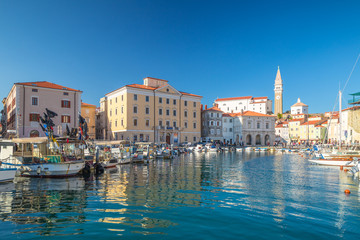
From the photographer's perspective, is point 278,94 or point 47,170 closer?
point 47,170

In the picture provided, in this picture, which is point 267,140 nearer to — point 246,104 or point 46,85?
point 246,104

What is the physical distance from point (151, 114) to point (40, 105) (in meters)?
22.1

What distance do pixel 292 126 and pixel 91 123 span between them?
242ft

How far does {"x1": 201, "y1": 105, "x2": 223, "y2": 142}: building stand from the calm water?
54.1 metres

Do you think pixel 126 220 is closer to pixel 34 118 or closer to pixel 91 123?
pixel 34 118

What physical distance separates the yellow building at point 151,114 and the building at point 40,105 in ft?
38.7

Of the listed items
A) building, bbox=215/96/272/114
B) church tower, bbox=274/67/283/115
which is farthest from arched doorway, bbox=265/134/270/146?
church tower, bbox=274/67/283/115

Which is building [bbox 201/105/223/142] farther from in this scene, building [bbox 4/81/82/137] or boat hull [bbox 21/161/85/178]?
boat hull [bbox 21/161/85/178]

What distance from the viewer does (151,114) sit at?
186 feet

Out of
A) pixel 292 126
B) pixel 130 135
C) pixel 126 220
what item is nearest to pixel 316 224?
pixel 126 220

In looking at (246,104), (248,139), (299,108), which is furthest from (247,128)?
(299,108)

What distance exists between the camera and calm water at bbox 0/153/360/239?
9.17 meters

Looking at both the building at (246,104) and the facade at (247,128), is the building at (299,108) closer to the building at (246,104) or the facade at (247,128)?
the building at (246,104)

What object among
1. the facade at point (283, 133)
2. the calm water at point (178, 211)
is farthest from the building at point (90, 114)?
the facade at point (283, 133)
